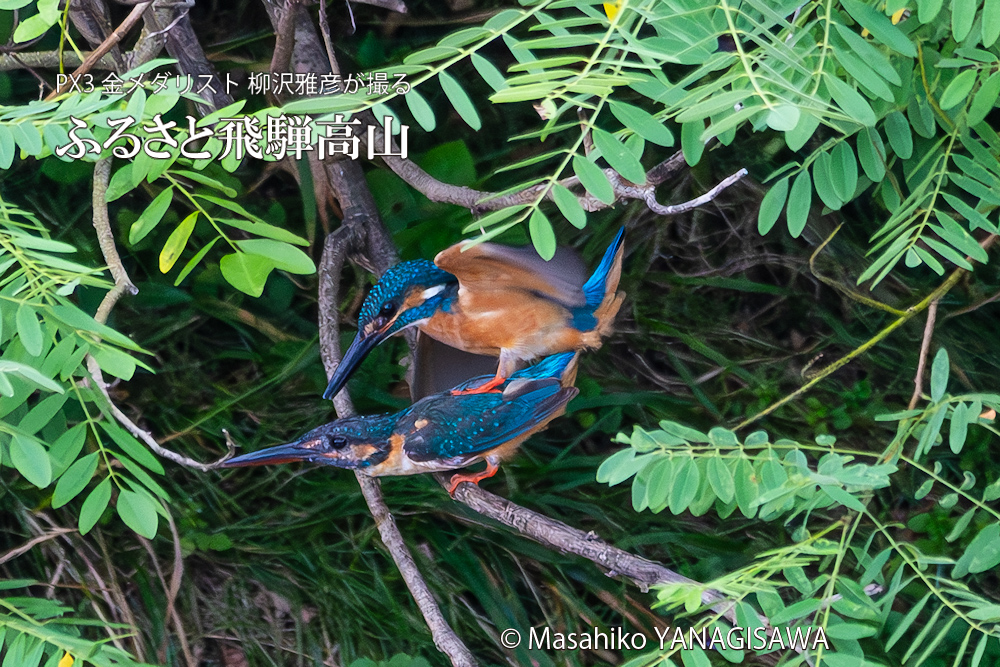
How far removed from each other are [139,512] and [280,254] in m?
0.40

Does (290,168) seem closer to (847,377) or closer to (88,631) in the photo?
(88,631)

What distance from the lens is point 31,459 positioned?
994 millimetres

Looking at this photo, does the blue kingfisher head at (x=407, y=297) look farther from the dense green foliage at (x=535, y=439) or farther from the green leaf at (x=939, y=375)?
the green leaf at (x=939, y=375)

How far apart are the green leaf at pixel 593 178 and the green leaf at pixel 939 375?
1.69 ft

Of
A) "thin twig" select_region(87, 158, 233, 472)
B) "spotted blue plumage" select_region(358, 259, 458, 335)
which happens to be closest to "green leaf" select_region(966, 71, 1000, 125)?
"spotted blue plumage" select_region(358, 259, 458, 335)

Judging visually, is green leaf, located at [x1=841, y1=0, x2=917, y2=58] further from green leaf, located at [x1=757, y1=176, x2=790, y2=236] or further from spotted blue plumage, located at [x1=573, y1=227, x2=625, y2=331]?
spotted blue plumage, located at [x1=573, y1=227, x2=625, y2=331]

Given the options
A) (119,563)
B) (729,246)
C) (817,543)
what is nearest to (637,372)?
(729,246)

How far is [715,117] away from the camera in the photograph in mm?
1018

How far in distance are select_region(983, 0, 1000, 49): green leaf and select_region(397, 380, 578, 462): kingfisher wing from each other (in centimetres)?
66

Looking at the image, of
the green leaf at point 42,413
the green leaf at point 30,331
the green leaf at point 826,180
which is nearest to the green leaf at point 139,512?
the green leaf at point 42,413

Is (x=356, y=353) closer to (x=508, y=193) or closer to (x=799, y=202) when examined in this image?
(x=508, y=193)

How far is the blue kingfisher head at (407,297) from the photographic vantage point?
118 centimetres

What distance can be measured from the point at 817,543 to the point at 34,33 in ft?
3.90

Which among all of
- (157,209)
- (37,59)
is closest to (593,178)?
(157,209)
